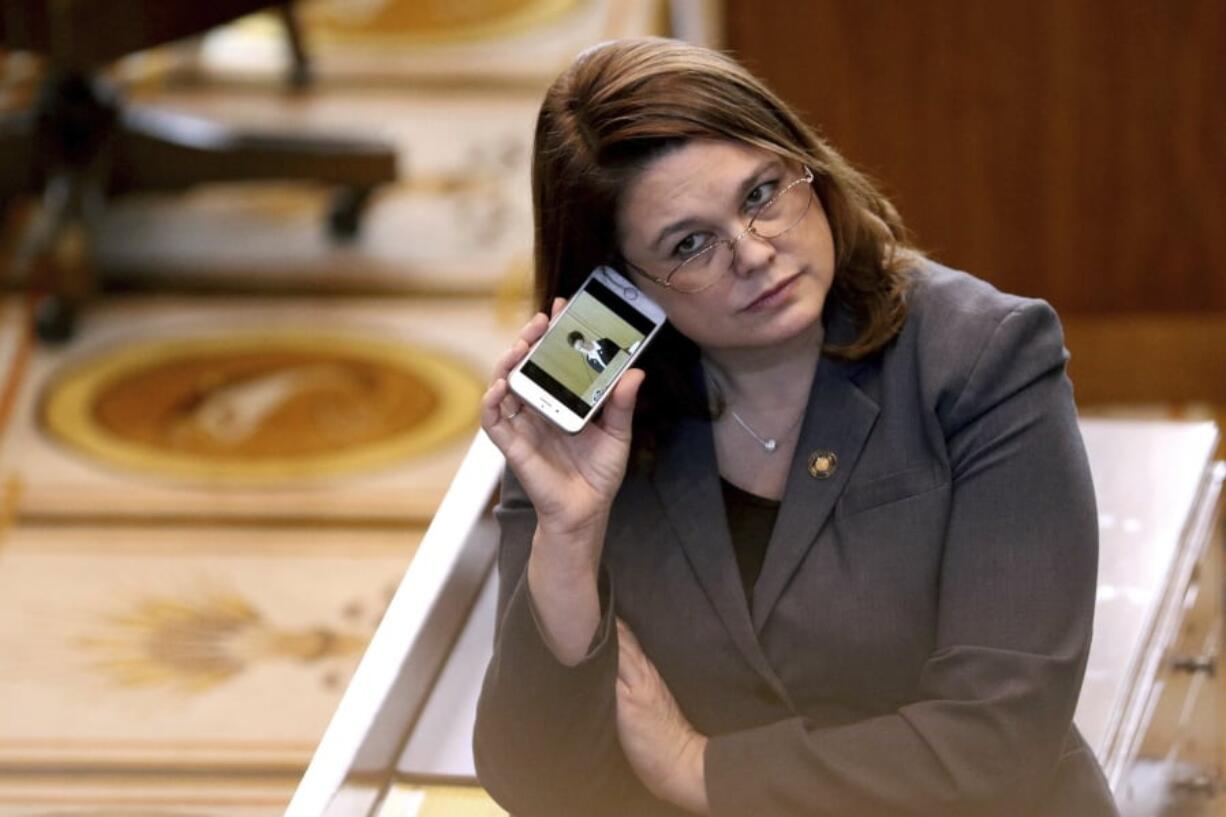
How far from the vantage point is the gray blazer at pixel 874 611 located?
1441mm

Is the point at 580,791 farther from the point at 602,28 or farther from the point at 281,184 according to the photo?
the point at 602,28

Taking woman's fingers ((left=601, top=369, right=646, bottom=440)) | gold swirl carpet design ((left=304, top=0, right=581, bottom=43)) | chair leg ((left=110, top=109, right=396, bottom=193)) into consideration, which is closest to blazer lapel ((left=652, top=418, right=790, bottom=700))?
woman's fingers ((left=601, top=369, right=646, bottom=440))

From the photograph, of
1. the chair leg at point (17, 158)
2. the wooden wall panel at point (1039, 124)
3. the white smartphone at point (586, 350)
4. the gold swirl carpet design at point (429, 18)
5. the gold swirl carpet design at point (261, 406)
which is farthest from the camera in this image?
the gold swirl carpet design at point (429, 18)

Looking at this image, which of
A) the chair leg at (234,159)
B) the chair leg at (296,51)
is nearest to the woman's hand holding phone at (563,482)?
the chair leg at (234,159)

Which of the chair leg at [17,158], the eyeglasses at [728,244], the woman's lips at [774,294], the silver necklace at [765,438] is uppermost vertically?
the eyeglasses at [728,244]

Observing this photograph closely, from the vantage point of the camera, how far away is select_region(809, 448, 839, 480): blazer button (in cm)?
154

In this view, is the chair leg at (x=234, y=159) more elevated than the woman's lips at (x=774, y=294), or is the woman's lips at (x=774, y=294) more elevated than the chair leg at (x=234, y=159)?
the woman's lips at (x=774, y=294)

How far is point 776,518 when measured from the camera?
1569 mm

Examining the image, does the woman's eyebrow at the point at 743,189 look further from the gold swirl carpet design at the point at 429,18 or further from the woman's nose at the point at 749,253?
the gold swirl carpet design at the point at 429,18

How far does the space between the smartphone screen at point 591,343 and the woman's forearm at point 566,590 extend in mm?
105

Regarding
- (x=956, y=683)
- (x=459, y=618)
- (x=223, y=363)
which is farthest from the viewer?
(x=223, y=363)

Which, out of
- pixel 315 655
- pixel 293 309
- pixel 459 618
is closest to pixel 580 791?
pixel 459 618

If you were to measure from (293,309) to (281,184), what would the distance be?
1.13ft

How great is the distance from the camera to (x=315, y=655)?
291cm
